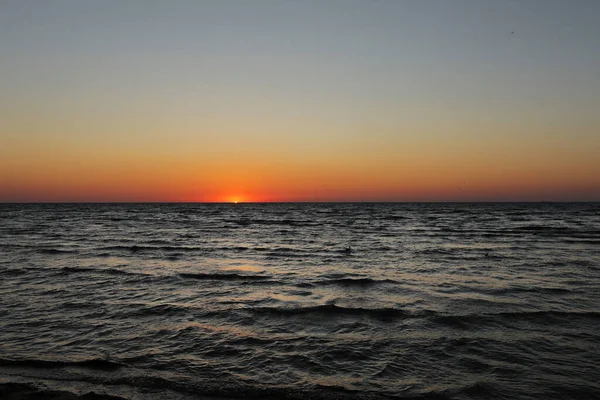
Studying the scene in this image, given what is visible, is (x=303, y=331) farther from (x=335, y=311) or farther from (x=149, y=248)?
(x=149, y=248)

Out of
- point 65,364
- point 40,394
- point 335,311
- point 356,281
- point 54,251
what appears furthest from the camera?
point 54,251

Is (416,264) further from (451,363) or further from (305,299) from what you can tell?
(451,363)

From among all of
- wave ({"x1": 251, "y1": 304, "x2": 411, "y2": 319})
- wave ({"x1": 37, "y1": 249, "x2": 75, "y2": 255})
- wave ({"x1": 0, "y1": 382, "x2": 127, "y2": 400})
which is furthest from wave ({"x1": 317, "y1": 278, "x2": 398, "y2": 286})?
wave ({"x1": 37, "y1": 249, "x2": 75, "y2": 255})

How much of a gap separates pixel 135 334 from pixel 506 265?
17.2 m

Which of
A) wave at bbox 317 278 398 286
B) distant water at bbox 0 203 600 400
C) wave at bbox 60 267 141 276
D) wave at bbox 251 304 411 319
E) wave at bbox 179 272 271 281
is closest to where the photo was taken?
distant water at bbox 0 203 600 400

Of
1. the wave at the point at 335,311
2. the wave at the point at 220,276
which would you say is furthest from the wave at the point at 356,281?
the wave at the point at 335,311

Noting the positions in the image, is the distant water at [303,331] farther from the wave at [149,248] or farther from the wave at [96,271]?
the wave at [149,248]

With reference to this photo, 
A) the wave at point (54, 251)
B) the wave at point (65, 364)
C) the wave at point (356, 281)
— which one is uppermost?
the wave at point (65, 364)

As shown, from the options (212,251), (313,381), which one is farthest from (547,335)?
(212,251)

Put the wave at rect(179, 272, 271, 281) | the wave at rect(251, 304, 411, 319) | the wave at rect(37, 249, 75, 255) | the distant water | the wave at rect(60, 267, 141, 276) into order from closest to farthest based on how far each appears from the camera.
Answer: the distant water
the wave at rect(251, 304, 411, 319)
the wave at rect(179, 272, 271, 281)
the wave at rect(60, 267, 141, 276)
the wave at rect(37, 249, 75, 255)

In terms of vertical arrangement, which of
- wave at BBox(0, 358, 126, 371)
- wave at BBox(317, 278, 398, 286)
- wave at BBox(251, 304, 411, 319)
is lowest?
wave at BBox(317, 278, 398, 286)

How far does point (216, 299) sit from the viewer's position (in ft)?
41.3

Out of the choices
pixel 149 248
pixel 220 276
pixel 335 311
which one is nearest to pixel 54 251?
pixel 149 248

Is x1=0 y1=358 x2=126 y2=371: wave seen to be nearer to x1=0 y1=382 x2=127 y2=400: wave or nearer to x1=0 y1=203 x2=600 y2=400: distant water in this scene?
x1=0 y1=203 x2=600 y2=400: distant water
